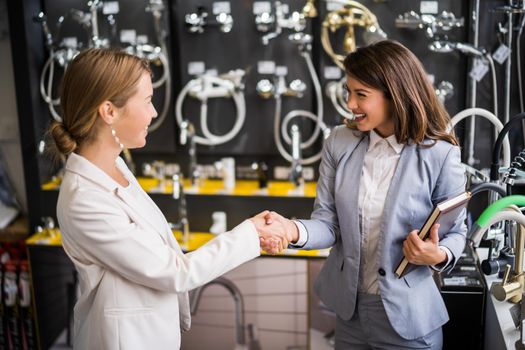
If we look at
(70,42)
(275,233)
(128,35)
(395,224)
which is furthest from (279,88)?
(395,224)

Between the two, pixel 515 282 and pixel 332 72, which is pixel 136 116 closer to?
pixel 515 282

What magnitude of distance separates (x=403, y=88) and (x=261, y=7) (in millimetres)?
1707

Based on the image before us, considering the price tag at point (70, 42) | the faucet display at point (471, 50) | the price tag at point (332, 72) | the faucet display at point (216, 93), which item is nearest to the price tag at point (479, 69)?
the faucet display at point (471, 50)

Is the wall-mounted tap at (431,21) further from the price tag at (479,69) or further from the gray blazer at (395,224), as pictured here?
the gray blazer at (395,224)

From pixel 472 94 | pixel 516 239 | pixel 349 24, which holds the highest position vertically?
pixel 349 24

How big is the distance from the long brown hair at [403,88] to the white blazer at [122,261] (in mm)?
570

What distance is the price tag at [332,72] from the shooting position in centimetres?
324

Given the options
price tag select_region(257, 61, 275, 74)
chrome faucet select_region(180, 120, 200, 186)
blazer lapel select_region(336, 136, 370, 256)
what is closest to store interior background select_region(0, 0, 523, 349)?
price tag select_region(257, 61, 275, 74)

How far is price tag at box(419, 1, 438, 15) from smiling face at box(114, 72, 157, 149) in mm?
1898

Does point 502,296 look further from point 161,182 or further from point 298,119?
point 161,182

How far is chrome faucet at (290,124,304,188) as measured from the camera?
3.22m

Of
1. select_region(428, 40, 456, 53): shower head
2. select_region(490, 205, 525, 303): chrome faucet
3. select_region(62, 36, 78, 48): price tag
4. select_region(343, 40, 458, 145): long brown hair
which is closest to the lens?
select_region(343, 40, 458, 145): long brown hair

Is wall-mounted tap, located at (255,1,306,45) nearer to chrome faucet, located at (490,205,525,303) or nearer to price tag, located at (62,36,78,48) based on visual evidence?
price tag, located at (62,36,78,48)

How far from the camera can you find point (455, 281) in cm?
230
